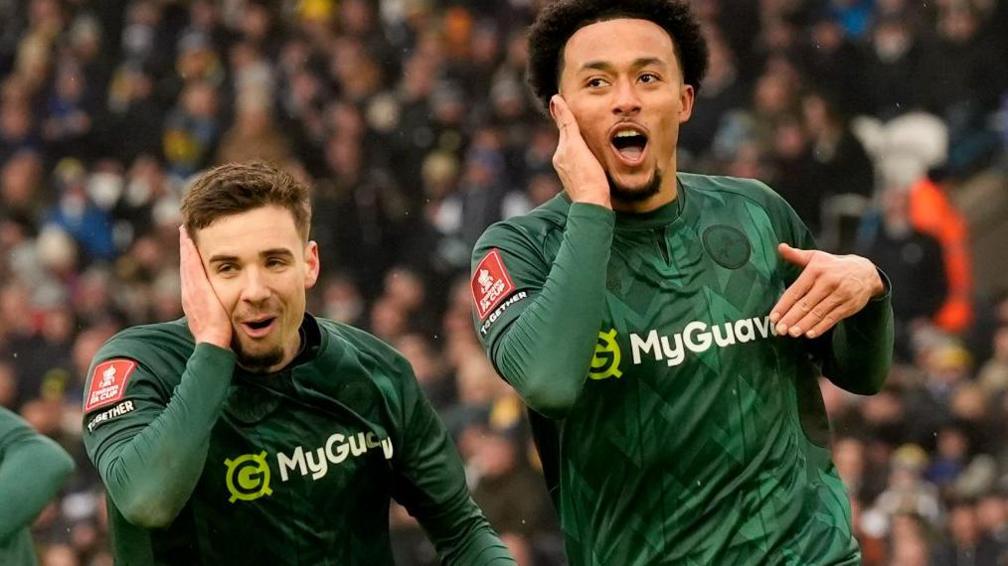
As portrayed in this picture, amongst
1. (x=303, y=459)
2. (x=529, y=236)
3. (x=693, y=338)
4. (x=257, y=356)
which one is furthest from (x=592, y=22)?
(x=303, y=459)

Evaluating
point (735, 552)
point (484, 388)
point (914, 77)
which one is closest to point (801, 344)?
point (735, 552)

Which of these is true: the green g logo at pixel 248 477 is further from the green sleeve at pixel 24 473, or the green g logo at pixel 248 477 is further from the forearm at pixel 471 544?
the green sleeve at pixel 24 473

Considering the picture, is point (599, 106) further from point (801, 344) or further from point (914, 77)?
point (914, 77)

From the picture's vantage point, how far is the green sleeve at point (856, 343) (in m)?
5.09

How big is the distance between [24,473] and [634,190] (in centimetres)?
202

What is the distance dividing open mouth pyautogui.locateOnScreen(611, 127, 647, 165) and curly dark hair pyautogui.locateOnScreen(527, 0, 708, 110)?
11.3 inches

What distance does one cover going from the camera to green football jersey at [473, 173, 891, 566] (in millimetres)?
4973

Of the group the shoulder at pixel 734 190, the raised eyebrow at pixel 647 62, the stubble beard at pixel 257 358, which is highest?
the raised eyebrow at pixel 647 62

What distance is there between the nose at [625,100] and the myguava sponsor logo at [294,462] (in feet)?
3.57

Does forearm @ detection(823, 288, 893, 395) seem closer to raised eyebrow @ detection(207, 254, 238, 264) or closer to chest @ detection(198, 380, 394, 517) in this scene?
chest @ detection(198, 380, 394, 517)

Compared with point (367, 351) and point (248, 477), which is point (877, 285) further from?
point (248, 477)

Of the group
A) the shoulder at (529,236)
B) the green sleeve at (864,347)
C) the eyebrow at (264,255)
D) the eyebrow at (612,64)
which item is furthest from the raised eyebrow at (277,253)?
the green sleeve at (864,347)

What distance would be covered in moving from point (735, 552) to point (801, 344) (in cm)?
60

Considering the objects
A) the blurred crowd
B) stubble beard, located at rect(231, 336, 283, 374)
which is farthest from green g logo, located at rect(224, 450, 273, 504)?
the blurred crowd
